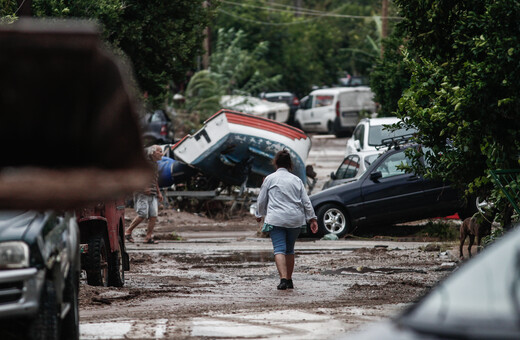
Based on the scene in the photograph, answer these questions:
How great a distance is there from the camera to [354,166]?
19.9 m

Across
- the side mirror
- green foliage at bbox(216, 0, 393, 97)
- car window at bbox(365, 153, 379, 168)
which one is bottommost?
the side mirror

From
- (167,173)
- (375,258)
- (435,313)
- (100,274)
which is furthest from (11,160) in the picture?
(167,173)

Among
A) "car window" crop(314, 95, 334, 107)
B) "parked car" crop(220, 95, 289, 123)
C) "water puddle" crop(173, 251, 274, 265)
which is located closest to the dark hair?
"water puddle" crop(173, 251, 274, 265)

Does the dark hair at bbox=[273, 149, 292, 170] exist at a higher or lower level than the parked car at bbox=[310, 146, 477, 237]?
higher

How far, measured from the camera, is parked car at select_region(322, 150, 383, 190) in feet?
62.9

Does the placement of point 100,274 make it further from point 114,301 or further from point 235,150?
point 235,150

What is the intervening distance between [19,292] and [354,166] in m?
14.0

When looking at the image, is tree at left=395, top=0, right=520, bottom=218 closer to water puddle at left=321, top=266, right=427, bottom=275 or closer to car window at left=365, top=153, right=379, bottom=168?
water puddle at left=321, top=266, right=427, bottom=275

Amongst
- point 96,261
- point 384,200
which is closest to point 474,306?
point 96,261

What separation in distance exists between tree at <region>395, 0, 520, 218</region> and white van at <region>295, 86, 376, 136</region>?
28.3 meters

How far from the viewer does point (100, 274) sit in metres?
11.1

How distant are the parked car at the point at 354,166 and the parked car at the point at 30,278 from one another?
12.2 m

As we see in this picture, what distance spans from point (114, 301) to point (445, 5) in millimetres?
5260

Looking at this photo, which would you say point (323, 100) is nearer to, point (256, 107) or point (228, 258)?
point (256, 107)
